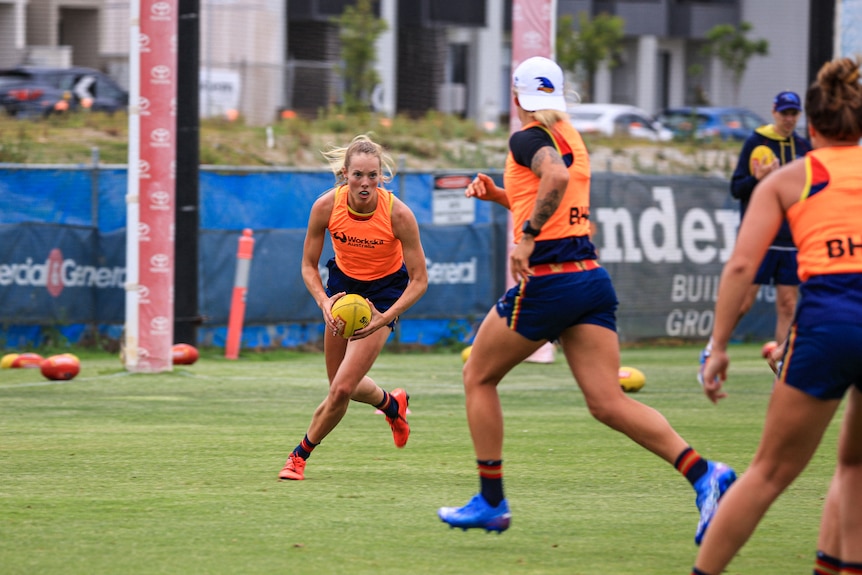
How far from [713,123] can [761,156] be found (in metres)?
30.9

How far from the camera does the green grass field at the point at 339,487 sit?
599 centimetres

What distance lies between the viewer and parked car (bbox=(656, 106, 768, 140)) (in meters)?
40.1

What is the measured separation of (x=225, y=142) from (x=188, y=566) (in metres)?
22.9

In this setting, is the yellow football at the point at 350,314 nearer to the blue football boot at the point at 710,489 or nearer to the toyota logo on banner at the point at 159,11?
the blue football boot at the point at 710,489

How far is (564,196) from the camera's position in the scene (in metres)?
6.37

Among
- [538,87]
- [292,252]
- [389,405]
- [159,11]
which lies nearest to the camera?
[538,87]

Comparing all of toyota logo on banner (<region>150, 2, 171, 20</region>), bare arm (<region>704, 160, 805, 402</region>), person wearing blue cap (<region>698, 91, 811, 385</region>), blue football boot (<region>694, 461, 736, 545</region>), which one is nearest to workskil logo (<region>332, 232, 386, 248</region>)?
blue football boot (<region>694, 461, 736, 545</region>)

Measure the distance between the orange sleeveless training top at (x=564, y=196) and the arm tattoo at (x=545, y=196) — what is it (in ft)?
0.24

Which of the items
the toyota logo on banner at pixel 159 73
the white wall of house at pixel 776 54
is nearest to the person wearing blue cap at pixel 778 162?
the toyota logo on banner at pixel 159 73

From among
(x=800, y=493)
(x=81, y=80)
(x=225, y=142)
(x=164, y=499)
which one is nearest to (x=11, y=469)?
(x=164, y=499)

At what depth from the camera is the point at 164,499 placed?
23.8 ft

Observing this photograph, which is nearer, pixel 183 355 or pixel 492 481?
pixel 492 481

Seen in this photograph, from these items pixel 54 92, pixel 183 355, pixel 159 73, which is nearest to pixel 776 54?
pixel 54 92

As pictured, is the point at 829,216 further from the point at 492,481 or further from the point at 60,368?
the point at 60,368
